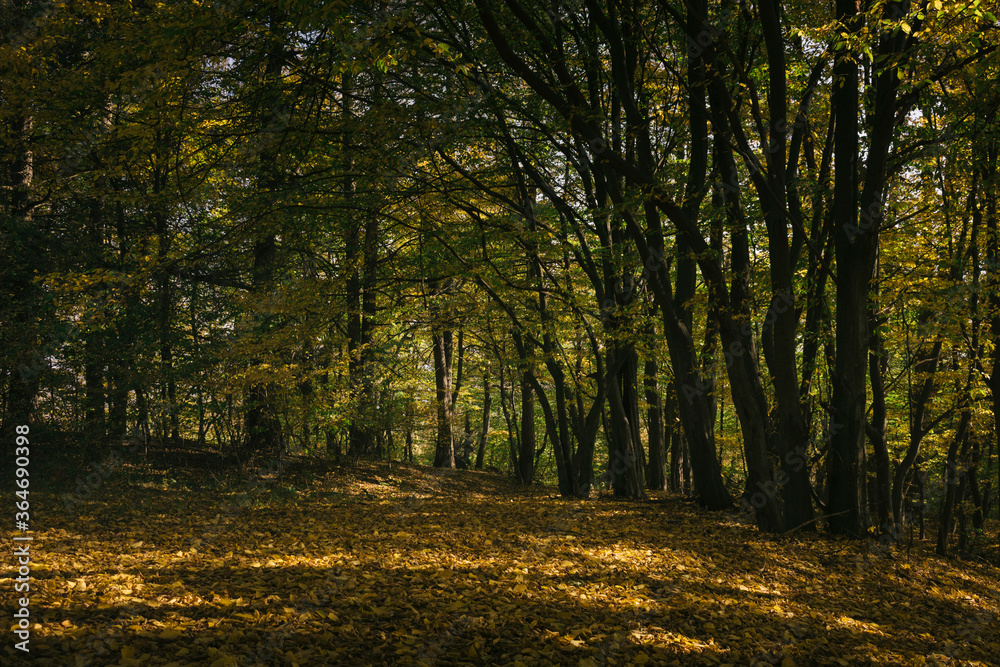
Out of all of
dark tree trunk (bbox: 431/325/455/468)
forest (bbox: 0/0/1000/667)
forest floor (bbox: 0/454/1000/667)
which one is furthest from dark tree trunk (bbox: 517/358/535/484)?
forest floor (bbox: 0/454/1000/667)

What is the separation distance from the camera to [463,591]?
444 cm

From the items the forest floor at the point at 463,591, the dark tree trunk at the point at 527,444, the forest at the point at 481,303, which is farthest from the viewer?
the dark tree trunk at the point at 527,444

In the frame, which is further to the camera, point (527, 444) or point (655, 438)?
point (527, 444)

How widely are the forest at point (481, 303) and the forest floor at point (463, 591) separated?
0.04 m

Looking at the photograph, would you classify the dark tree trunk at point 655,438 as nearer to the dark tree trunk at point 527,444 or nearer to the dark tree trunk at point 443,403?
the dark tree trunk at point 527,444

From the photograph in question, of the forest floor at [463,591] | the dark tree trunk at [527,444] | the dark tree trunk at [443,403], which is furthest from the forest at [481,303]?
the dark tree trunk at [527,444]

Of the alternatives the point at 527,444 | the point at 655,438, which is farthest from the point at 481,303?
the point at 527,444

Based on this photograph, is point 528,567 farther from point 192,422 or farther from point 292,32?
point 192,422

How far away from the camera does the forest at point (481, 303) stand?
14.9 ft

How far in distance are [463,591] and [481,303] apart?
8.44 m

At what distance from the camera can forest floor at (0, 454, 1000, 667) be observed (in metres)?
3.33

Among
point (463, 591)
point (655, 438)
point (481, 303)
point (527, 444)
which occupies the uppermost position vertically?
point (481, 303)

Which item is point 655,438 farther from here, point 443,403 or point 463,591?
point 463,591

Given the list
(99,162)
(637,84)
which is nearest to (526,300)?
(637,84)
